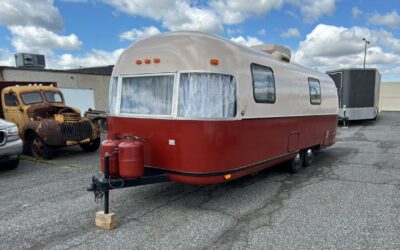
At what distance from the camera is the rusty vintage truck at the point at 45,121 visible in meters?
9.47

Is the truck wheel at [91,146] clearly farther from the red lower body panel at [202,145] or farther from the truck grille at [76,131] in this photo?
the red lower body panel at [202,145]

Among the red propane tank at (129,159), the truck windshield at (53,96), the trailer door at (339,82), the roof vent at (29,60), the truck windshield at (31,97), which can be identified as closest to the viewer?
the red propane tank at (129,159)

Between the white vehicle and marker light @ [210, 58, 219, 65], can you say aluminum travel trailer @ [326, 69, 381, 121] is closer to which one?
marker light @ [210, 58, 219, 65]

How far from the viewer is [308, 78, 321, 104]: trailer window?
8312 millimetres

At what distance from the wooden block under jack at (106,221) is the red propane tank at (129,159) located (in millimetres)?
603

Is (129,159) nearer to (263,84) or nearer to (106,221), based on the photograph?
(106,221)

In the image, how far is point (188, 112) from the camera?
16.3ft

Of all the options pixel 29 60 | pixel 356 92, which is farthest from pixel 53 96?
pixel 356 92

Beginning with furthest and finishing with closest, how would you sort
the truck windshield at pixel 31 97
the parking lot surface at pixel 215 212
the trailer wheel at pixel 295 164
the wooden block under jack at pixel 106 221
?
the truck windshield at pixel 31 97, the trailer wheel at pixel 295 164, the wooden block under jack at pixel 106 221, the parking lot surface at pixel 215 212

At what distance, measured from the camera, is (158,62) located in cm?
528

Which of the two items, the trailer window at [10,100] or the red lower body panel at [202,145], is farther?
the trailer window at [10,100]

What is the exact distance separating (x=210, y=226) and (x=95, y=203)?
2160mm

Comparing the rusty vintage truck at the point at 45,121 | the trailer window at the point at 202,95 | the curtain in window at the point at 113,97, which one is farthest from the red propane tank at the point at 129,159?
the rusty vintage truck at the point at 45,121

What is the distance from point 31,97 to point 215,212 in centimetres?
842
